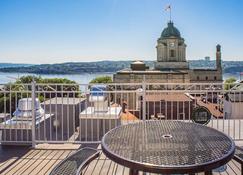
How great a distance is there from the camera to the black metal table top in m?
2.16

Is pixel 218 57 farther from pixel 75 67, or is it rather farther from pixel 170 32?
pixel 75 67

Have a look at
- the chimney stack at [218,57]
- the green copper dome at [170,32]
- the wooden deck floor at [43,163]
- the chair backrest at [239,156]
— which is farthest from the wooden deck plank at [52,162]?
the chimney stack at [218,57]

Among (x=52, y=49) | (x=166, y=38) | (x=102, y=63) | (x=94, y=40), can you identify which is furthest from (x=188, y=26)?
(x=102, y=63)

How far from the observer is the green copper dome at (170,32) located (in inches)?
2379

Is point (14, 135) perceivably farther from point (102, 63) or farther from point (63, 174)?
point (102, 63)

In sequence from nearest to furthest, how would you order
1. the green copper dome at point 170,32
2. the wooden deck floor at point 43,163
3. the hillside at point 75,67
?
1. the wooden deck floor at point 43,163
2. the green copper dome at point 170,32
3. the hillside at point 75,67

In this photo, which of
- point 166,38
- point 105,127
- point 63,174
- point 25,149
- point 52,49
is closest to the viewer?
point 63,174

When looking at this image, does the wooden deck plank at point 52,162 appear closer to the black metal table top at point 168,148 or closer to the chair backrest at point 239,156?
the black metal table top at point 168,148

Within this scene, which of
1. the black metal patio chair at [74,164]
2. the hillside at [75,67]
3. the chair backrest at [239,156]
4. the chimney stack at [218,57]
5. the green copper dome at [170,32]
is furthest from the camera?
the hillside at [75,67]

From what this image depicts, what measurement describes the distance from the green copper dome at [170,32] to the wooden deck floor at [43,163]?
58020 mm

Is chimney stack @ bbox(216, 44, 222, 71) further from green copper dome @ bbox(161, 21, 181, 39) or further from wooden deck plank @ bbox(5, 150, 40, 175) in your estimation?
wooden deck plank @ bbox(5, 150, 40, 175)

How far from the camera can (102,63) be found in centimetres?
12962

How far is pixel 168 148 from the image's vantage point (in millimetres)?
2486

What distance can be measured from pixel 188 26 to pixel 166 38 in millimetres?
12321
